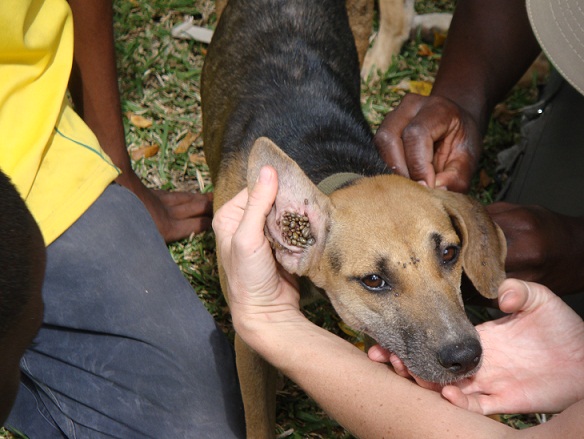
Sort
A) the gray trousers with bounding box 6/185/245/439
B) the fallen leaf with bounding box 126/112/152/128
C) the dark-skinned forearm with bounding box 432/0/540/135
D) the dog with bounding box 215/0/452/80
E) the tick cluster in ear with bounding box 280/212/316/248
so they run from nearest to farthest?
the tick cluster in ear with bounding box 280/212/316/248, the gray trousers with bounding box 6/185/245/439, the dark-skinned forearm with bounding box 432/0/540/135, the fallen leaf with bounding box 126/112/152/128, the dog with bounding box 215/0/452/80

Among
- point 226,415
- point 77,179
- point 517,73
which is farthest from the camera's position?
point 517,73

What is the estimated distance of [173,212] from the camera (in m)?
4.87

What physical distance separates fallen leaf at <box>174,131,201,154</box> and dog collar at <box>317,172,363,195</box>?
218cm

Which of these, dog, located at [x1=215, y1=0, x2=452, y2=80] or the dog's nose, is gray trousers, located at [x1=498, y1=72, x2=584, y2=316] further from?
the dog's nose

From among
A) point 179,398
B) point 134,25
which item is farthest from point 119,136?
point 134,25

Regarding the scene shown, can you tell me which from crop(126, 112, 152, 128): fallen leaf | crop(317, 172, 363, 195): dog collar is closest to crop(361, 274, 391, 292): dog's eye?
crop(317, 172, 363, 195): dog collar

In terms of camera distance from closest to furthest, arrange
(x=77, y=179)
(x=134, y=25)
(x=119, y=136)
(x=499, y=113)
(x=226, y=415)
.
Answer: (x=77, y=179), (x=226, y=415), (x=119, y=136), (x=499, y=113), (x=134, y=25)

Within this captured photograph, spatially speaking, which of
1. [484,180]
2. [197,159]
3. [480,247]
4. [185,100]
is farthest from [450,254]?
[185,100]

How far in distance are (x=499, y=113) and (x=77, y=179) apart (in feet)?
11.5

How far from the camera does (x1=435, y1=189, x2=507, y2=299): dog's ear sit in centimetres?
318

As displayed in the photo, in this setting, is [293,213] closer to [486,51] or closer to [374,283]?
[374,283]

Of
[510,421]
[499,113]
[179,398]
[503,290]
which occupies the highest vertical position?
[503,290]

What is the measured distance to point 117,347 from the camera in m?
3.63

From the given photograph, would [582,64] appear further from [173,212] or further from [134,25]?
[134,25]
